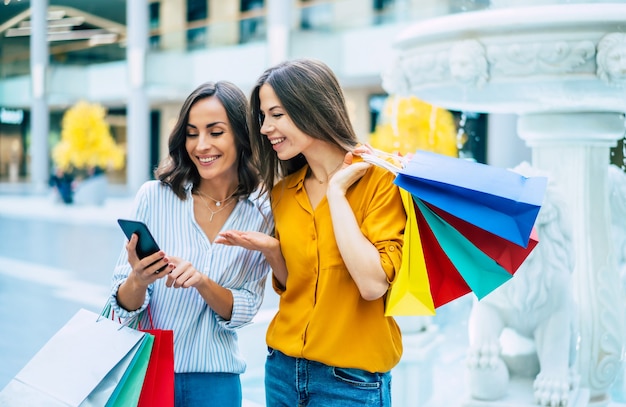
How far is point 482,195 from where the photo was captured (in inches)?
61.4

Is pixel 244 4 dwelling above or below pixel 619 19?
above

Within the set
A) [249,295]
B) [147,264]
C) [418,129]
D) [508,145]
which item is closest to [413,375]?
[249,295]

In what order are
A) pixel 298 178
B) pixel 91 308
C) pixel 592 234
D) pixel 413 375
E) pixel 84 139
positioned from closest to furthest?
pixel 298 178 → pixel 592 234 → pixel 413 375 → pixel 91 308 → pixel 84 139

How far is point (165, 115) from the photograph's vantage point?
1219 inches

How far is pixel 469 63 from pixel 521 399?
4.75 ft

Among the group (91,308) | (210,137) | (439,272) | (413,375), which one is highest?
(210,137)

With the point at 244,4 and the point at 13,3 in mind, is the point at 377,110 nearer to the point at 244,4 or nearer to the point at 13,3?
the point at 244,4

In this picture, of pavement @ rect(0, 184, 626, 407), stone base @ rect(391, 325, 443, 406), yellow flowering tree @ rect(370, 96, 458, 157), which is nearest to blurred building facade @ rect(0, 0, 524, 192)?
yellow flowering tree @ rect(370, 96, 458, 157)

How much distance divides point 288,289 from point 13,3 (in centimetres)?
2443

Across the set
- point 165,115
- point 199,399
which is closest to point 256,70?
point 165,115

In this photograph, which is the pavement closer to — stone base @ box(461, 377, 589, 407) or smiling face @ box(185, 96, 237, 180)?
stone base @ box(461, 377, 589, 407)

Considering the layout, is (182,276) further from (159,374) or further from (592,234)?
(592,234)

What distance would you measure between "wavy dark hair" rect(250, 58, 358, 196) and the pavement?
64.3 inches

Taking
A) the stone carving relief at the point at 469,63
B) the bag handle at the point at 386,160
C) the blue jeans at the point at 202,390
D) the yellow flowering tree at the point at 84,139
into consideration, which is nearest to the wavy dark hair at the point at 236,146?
the bag handle at the point at 386,160
